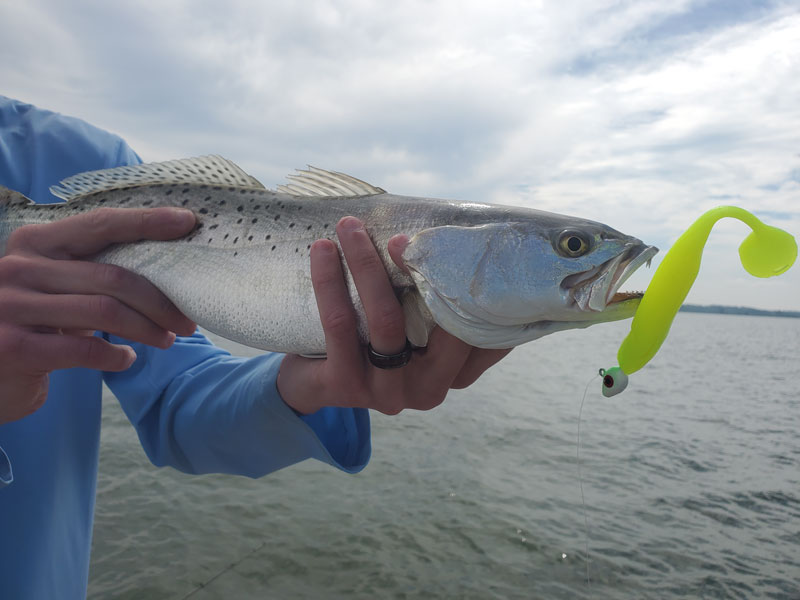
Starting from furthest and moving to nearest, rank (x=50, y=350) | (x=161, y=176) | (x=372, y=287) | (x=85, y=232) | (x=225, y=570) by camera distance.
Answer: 1. (x=225, y=570)
2. (x=161, y=176)
3. (x=372, y=287)
4. (x=85, y=232)
5. (x=50, y=350)

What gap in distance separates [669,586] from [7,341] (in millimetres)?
8134

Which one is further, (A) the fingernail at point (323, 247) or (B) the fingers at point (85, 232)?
(A) the fingernail at point (323, 247)

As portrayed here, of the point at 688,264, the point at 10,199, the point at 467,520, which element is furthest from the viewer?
the point at 467,520

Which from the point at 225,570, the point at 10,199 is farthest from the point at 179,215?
the point at 225,570

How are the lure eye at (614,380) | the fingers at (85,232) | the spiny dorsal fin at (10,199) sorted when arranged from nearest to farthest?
the fingers at (85,232), the lure eye at (614,380), the spiny dorsal fin at (10,199)

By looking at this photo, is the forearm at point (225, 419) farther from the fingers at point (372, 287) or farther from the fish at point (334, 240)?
the fingers at point (372, 287)

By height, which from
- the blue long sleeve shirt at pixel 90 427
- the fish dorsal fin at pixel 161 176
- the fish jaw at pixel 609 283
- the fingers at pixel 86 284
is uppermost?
the fish dorsal fin at pixel 161 176

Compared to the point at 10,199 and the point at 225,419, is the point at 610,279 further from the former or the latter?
the point at 10,199

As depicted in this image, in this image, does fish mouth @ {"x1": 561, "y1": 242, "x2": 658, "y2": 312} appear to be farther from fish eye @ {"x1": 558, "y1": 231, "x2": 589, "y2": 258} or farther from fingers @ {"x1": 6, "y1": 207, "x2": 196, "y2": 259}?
fingers @ {"x1": 6, "y1": 207, "x2": 196, "y2": 259}

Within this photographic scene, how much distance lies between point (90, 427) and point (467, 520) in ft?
22.5

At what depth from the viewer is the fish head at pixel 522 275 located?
2021 millimetres

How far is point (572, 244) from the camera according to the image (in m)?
2.08

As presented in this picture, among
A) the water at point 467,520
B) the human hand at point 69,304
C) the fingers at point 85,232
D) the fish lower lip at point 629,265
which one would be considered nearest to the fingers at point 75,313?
the human hand at point 69,304

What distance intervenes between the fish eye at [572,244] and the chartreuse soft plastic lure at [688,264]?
11.3 inches
